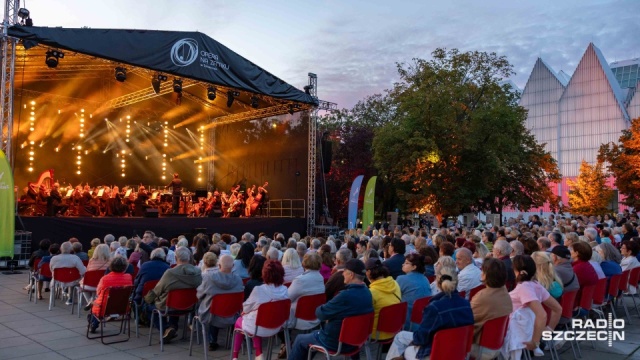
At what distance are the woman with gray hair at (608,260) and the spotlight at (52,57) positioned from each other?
1181 centimetres

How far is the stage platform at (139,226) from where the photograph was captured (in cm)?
1237

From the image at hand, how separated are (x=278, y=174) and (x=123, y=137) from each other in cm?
660

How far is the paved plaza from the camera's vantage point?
17.4 ft

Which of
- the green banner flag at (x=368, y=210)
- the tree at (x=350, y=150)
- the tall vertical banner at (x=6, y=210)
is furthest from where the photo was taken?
the tree at (x=350, y=150)

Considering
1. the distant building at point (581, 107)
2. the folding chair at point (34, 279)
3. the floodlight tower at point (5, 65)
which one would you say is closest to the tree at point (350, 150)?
the floodlight tower at point (5, 65)

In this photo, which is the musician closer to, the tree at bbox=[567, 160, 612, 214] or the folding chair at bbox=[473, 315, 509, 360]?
the folding chair at bbox=[473, 315, 509, 360]

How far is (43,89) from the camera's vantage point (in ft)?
56.0

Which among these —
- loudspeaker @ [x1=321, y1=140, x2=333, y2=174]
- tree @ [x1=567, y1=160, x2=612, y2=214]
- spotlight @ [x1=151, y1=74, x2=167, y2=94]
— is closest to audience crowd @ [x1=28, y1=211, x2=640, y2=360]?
spotlight @ [x1=151, y1=74, x2=167, y2=94]

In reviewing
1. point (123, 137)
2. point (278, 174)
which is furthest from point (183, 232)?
point (123, 137)

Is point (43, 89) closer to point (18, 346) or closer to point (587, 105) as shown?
point (18, 346)

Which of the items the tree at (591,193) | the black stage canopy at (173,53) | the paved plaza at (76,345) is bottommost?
the paved plaza at (76,345)

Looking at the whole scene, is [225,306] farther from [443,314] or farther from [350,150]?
[350,150]

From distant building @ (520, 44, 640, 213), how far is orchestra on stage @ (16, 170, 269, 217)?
1896 inches

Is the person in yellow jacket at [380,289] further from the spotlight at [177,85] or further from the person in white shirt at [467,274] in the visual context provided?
the spotlight at [177,85]
